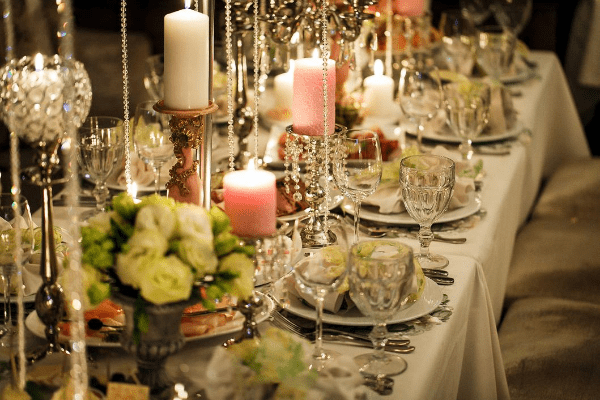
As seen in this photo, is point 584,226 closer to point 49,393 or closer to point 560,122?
point 560,122

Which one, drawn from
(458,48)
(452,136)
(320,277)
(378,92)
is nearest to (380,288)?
(320,277)

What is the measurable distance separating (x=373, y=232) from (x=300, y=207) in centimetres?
17

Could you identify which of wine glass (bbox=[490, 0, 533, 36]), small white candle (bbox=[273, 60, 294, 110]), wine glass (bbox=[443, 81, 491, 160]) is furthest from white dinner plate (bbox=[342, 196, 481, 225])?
wine glass (bbox=[490, 0, 533, 36])

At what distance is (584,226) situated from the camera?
2947 mm

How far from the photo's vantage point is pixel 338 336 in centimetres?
143

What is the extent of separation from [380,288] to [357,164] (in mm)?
514

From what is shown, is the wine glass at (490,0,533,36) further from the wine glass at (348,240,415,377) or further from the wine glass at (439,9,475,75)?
the wine glass at (348,240,415,377)

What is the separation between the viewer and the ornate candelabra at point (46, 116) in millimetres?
1241

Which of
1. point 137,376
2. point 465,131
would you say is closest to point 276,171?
point 465,131

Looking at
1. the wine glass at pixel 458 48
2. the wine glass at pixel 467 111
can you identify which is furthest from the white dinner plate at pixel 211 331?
the wine glass at pixel 458 48

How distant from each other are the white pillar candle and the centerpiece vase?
423mm

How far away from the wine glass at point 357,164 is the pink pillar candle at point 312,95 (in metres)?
0.05

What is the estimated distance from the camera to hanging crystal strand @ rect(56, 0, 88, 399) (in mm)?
1132

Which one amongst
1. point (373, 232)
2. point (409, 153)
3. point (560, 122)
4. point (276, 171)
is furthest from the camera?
point (560, 122)
